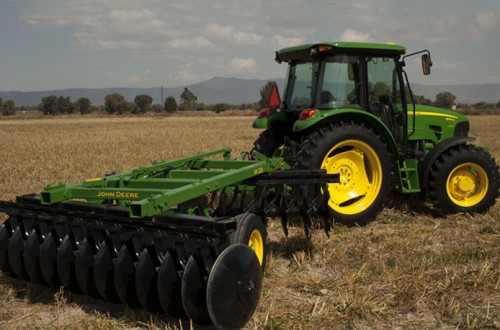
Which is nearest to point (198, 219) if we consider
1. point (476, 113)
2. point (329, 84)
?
point (329, 84)

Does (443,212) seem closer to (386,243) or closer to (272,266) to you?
(386,243)

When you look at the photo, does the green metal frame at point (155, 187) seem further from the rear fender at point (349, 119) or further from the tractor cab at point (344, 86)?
the tractor cab at point (344, 86)

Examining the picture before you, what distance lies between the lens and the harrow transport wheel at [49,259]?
3875 mm

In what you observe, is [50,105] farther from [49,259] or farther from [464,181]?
[49,259]

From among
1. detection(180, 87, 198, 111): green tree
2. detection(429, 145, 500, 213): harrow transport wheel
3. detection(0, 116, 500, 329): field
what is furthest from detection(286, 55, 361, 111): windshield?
detection(180, 87, 198, 111): green tree

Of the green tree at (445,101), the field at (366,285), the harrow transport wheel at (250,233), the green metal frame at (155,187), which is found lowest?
the field at (366,285)

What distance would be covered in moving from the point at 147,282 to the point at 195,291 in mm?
368

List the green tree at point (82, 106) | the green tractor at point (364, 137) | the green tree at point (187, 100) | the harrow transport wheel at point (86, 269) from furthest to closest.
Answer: the green tree at point (82, 106) < the green tree at point (187, 100) < the green tractor at point (364, 137) < the harrow transport wheel at point (86, 269)

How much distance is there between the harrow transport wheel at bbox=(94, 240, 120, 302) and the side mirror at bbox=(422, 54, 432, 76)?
14.2ft

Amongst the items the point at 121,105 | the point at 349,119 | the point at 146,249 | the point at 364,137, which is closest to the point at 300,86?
the point at 349,119

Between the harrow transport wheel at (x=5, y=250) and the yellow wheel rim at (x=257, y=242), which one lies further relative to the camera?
the harrow transport wheel at (x=5, y=250)

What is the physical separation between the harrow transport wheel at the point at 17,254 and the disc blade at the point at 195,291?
5.11 feet

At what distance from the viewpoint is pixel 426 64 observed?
628cm

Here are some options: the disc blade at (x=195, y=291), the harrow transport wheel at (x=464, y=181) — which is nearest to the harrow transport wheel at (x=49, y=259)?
the disc blade at (x=195, y=291)
